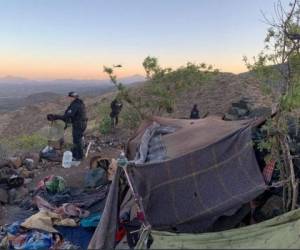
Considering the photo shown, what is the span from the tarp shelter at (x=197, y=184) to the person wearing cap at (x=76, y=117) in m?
4.97

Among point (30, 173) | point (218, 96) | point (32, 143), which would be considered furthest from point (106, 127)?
point (218, 96)

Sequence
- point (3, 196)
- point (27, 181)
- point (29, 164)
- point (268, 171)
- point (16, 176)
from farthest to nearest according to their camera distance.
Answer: point (29, 164) < point (27, 181) < point (16, 176) < point (3, 196) < point (268, 171)

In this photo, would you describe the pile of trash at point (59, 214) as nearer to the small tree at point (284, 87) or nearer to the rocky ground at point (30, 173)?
the rocky ground at point (30, 173)

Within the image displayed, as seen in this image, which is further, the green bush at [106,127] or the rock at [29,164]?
the green bush at [106,127]

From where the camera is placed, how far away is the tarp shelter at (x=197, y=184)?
5.98 meters

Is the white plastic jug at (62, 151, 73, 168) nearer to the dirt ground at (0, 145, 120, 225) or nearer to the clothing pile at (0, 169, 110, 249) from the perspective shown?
the dirt ground at (0, 145, 120, 225)

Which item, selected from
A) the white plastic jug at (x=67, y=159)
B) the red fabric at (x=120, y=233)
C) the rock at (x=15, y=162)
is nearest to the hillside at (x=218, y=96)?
the white plastic jug at (x=67, y=159)

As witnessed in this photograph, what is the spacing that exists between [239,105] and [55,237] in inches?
496

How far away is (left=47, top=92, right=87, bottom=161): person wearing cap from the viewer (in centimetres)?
1125

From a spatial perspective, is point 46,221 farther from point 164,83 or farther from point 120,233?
point 164,83

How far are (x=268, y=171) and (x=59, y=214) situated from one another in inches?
143

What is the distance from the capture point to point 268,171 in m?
6.57

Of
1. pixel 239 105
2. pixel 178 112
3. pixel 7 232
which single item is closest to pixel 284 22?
pixel 7 232

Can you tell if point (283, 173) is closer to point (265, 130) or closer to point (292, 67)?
point (265, 130)
